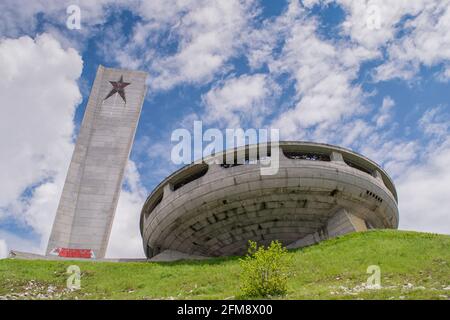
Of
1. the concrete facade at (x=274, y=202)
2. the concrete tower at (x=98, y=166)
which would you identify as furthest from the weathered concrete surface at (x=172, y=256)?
the concrete tower at (x=98, y=166)

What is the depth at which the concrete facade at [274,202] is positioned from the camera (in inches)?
931

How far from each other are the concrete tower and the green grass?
14336 millimetres

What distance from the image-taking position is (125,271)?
22.5 meters

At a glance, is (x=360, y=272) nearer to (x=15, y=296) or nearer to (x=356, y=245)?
(x=356, y=245)

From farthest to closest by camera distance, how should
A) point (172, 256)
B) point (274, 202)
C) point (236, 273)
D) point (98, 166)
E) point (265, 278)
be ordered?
point (98, 166) → point (172, 256) → point (274, 202) → point (236, 273) → point (265, 278)

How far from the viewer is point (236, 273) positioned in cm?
1894

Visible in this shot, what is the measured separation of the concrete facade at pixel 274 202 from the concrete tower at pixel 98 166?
557 inches

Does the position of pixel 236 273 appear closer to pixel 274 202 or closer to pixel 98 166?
pixel 274 202

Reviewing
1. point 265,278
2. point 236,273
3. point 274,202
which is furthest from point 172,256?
point 265,278

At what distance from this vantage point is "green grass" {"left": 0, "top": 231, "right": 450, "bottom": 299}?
50.5 feet

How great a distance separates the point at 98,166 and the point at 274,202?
2496cm

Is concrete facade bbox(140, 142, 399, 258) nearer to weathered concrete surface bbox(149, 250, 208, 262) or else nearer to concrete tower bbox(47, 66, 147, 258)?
weathered concrete surface bbox(149, 250, 208, 262)

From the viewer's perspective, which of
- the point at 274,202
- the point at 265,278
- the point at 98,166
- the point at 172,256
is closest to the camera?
the point at 265,278

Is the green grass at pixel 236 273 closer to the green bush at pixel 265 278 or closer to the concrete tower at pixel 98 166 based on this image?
the green bush at pixel 265 278
